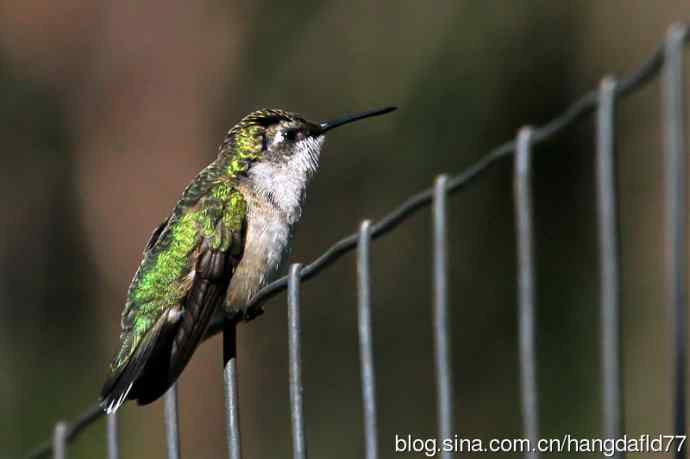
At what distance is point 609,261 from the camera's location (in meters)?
2.35

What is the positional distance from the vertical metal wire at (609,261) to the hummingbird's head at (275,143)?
2814 millimetres

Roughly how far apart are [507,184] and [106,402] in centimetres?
802

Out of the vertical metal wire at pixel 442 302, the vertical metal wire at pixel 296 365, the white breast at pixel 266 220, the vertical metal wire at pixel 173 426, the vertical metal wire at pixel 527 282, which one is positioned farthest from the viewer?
the white breast at pixel 266 220

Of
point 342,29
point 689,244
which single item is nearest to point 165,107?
point 342,29

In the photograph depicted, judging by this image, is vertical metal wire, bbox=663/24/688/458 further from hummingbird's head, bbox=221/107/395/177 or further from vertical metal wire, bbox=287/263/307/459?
hummingbird's head, bbox=221/107/395/177

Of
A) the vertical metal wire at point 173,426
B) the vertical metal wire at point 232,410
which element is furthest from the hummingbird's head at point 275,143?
the vertical metal wire at point 232,410

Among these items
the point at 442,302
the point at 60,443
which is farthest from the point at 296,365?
the point at 60,443

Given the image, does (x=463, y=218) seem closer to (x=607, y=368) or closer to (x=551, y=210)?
(x=551, y=210)

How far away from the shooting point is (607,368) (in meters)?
2.39

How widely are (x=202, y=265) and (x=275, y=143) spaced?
0.78 metres

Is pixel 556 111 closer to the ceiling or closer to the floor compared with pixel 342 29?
closer to the floor

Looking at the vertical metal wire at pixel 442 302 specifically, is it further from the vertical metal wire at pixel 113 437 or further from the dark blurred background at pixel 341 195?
the dark blurred background at pixel 341 195

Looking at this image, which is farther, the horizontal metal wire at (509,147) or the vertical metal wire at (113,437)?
the vertical metal wire at (113,437)

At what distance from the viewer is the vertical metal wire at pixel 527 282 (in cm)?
253
